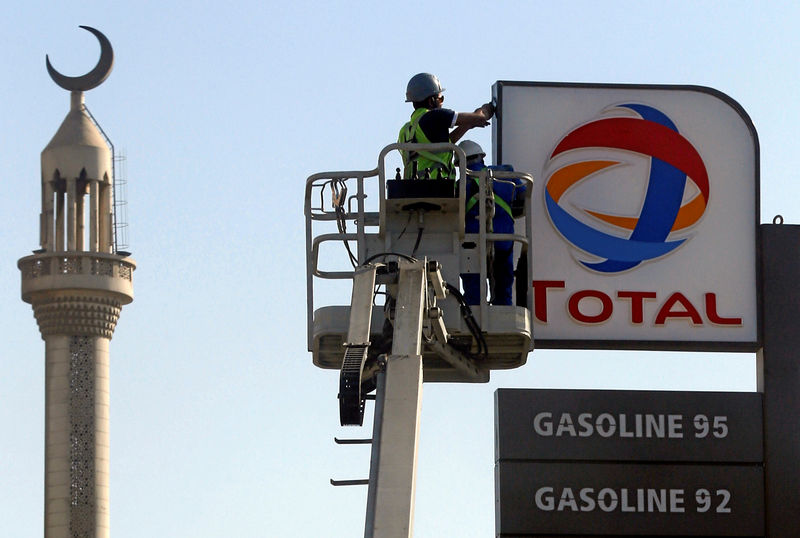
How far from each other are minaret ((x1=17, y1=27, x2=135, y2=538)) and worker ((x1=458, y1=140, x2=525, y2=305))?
11249 cm

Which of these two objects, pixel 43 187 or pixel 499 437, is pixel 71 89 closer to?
pixel 43 187

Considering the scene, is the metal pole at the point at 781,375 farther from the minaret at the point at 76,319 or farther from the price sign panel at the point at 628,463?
the minaret at the point at 76,319

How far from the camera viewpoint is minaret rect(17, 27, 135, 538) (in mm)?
130250

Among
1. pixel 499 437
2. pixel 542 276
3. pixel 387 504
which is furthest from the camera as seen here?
pixel 542 276

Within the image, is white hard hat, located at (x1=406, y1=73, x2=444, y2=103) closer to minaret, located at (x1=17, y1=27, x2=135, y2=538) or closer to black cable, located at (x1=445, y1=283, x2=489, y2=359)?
black cable, located at (x1=445, y1=283, x2=489, y2=359)

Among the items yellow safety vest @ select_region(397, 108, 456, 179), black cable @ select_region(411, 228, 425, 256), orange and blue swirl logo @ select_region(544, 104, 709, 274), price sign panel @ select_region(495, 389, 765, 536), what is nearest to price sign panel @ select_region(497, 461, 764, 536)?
price sign panel @ select_region(495, 389, 765, 536)

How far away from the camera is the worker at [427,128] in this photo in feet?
59.9

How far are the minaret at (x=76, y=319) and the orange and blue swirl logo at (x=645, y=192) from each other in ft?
365

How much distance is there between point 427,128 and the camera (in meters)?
18.3

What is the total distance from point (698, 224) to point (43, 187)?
11671 centimetres

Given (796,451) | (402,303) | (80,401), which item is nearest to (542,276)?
(796,451)

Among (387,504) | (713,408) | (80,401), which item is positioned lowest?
(387,504)

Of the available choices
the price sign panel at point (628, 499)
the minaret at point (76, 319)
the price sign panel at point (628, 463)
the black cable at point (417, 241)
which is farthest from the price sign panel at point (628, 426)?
the minaret at point (76, 319)

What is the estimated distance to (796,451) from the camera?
19156mm
